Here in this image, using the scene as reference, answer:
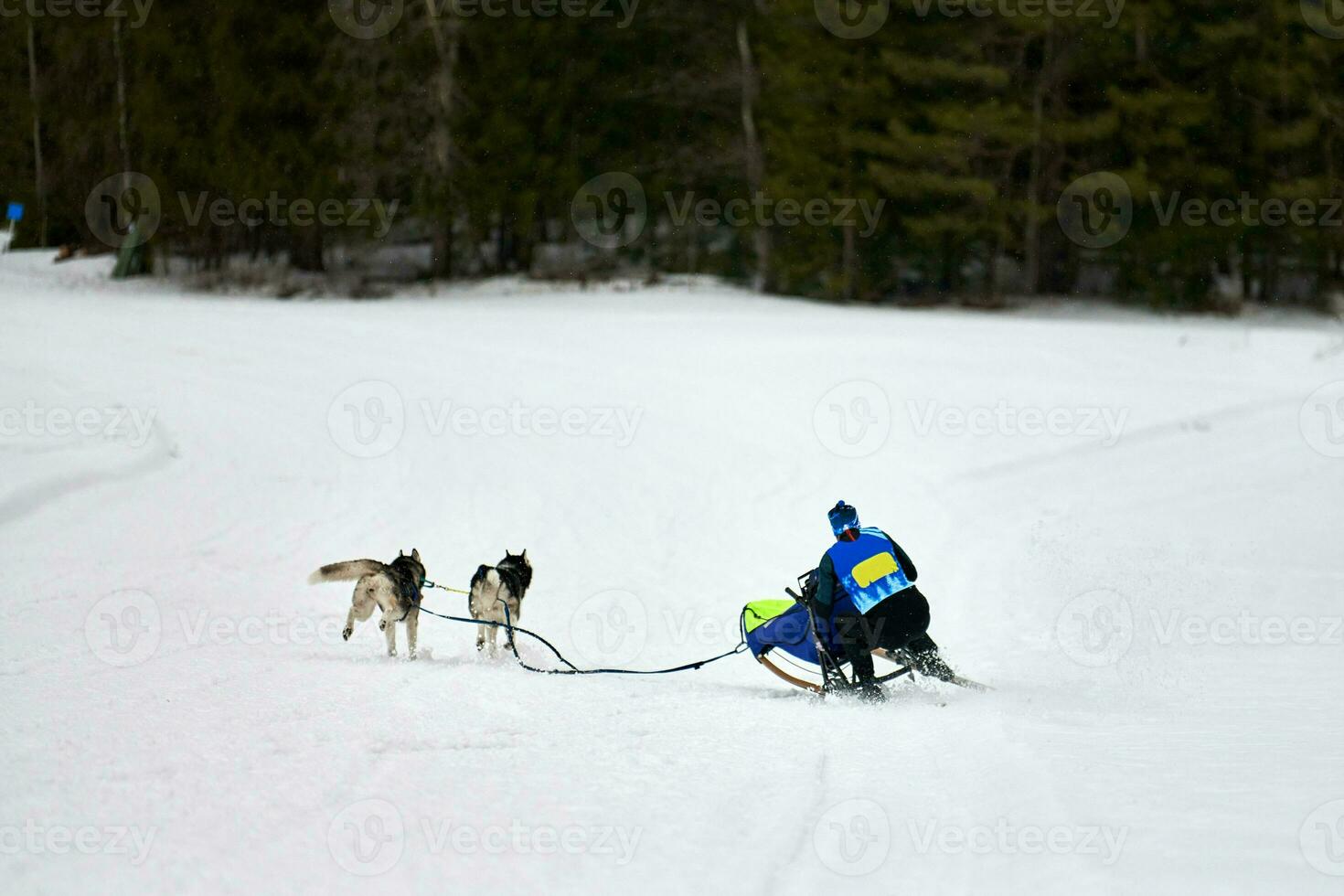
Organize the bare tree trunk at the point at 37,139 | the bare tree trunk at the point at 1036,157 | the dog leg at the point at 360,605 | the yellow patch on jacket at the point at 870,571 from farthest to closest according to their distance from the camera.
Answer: the bare tree trunk at the point at 37,139, the bare tree trunk at the point at 1036,157, the dog leg at the point at 360,605, the yellow patch on jacket at the point at 870,571

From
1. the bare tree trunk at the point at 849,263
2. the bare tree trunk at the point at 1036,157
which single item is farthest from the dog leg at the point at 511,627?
the bare tree trunk at the point at 1036,157

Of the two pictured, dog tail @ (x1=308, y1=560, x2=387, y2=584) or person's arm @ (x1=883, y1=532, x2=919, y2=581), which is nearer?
person's arm @ (x1=883, y1=532, x2=919, y2=581)

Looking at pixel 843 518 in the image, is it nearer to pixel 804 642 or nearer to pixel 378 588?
pixel 804 642

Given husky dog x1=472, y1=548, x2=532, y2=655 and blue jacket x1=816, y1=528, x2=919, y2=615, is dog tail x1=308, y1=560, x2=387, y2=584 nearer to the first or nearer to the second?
husky dog x1=472, y1=548, x2=532, y2=655

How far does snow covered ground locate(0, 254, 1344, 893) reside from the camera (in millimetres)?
4684

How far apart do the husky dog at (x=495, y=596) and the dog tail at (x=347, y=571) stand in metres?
0.60

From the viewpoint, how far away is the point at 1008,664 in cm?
857

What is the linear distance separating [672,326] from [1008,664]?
16.3m

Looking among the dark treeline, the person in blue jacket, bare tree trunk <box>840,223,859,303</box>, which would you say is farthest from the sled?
bare tree trunk <box>840,223,859,303</box>

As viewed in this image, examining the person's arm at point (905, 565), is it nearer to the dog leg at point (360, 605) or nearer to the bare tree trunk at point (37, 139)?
the dog leg at point (360, 605)

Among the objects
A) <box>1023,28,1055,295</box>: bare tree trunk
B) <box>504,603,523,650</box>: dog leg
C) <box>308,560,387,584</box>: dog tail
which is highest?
<box>1023,28,1055,295</box>: bare tree trunk

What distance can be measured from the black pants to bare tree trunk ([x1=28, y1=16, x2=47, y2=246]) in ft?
128

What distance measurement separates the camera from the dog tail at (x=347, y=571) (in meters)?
7.60

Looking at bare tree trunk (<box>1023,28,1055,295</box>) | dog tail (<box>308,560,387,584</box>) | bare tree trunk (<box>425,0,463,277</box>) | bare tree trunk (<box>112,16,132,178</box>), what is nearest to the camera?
dog tail (<box>308,560,387,584</box>)
